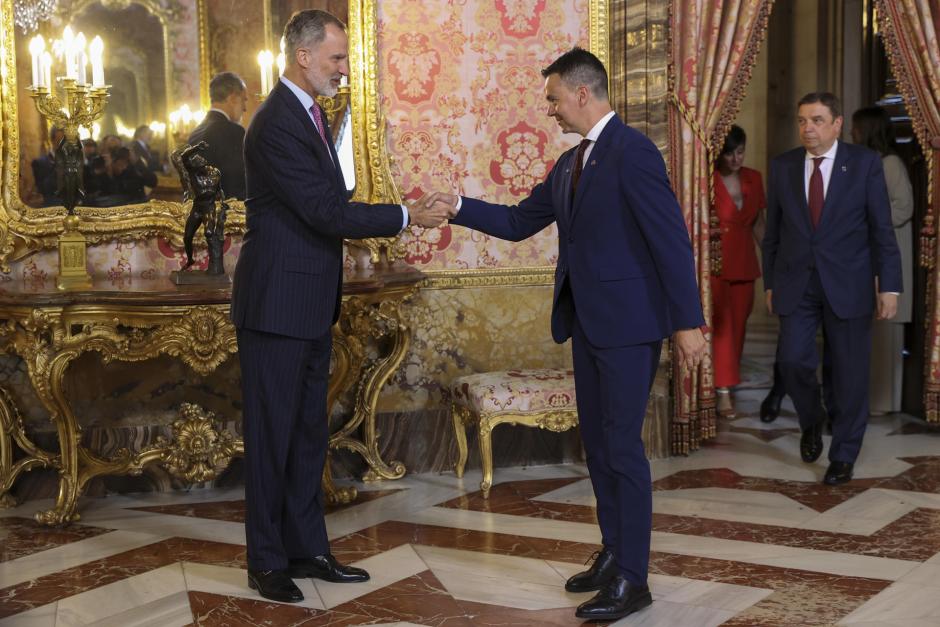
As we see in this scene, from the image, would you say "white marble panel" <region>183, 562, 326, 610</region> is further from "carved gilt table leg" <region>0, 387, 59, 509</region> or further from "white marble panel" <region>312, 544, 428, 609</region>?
"carved gilt table leg" <region>0, 387, 59, 509</region>

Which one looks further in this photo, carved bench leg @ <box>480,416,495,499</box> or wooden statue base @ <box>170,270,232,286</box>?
carved bench leg @ <box>480,416,495,499</box>

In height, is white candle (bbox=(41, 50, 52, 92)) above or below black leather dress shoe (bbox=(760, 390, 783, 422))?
above

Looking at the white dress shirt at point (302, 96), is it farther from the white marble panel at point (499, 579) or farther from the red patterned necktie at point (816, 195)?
the red patterned necktie at point (816, 195)

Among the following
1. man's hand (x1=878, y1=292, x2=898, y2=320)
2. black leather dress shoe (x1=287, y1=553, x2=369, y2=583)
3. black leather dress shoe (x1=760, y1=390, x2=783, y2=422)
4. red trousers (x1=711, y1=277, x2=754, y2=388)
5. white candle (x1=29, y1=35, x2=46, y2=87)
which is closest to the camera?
black leather dress shoe (x1=287, y1=553, x2=369, y2=583)

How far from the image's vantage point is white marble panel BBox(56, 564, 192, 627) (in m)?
3.71

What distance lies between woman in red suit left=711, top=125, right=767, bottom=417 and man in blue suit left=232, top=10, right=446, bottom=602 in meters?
3.48

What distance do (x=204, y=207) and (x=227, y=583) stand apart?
62.8 inches

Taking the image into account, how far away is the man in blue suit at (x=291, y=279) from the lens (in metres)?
3.62

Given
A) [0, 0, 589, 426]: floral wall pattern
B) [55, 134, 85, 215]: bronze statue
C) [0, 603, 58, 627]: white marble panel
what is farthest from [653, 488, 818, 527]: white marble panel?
[55, 134, 85, 215]: bronze statue

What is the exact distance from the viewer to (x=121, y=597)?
387 cm

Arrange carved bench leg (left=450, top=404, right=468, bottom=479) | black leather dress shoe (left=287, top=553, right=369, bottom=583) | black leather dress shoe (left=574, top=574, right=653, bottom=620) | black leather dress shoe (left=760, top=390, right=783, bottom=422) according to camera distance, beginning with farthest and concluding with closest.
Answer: black leather dress shoe (left=760, top=390, right=783, bottom=422) → carved bench leg (left=450, top=404, right=468, bottom=479) → black leather dress shoe (left=287, top=553, right=369, bottom=583) → black leather dress shoe (left=574, top=574, right=653, bottom=620)

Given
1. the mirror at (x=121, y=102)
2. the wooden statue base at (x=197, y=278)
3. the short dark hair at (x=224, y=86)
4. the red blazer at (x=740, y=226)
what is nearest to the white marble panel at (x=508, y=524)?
the wooden statue base at (x=197, y=278)

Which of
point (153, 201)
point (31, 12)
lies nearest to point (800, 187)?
point (153, 201)

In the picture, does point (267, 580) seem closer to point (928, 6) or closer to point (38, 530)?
point (38, 530)
